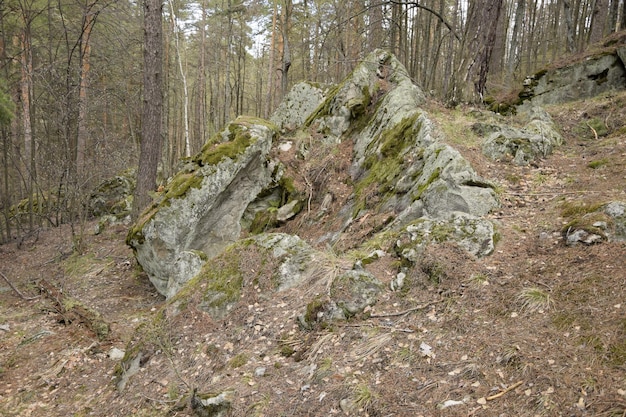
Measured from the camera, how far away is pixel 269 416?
119 inches

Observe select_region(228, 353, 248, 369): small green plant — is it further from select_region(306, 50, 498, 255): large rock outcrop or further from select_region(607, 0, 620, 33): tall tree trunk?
select_region(607, 0, 620, 33): tall tree trunk

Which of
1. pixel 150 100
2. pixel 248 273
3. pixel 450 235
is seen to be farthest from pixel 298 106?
pixel 450 235

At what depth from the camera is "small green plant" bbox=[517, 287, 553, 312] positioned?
120 inches

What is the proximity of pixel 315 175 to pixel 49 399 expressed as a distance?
5.46m

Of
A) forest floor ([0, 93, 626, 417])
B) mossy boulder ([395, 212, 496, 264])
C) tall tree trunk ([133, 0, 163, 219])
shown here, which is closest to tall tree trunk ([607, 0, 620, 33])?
forest floor ([0, 93, 626, 417])

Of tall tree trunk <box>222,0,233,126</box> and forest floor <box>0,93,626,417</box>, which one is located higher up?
tall tree trunk <box>222,0,233,126</box>

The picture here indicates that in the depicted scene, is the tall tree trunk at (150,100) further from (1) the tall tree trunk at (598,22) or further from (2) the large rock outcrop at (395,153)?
(1) the tall tree trunk at (598,22)

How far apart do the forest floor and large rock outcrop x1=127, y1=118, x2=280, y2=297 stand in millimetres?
1199

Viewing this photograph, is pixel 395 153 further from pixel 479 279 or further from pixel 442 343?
pixel 442 343

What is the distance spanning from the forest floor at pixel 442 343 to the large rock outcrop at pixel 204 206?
1.20 metres

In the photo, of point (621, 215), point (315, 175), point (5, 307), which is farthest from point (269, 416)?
point (5, 307)

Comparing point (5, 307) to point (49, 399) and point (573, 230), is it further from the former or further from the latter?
point (573, 230)

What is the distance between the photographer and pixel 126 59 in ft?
40.0

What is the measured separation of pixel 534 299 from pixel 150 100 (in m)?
9.18
